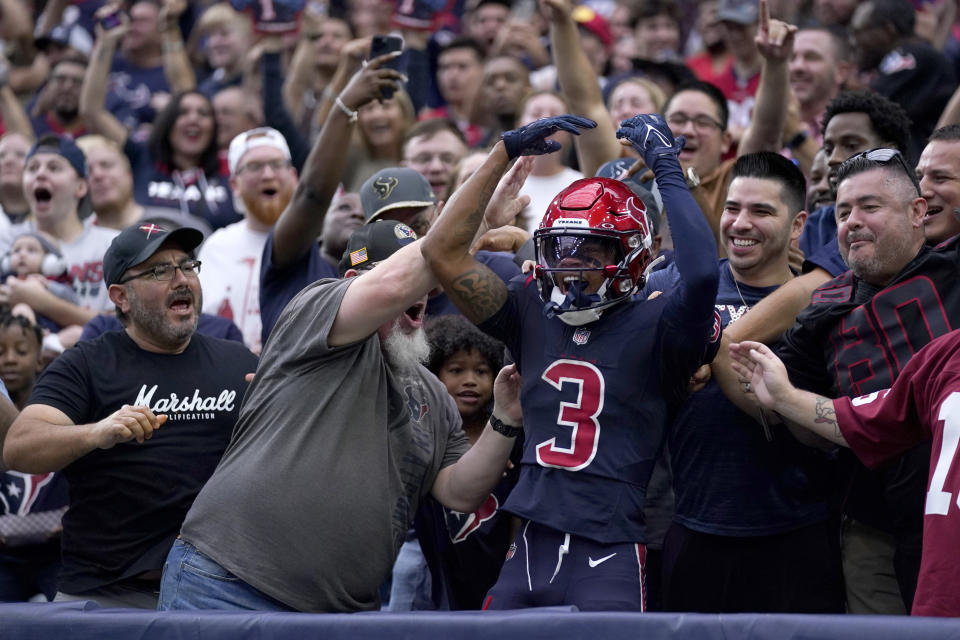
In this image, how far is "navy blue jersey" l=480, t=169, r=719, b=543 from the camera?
170 inches

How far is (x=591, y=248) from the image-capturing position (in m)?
4.52

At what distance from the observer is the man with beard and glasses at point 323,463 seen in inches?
176

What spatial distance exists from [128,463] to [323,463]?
1111 mm

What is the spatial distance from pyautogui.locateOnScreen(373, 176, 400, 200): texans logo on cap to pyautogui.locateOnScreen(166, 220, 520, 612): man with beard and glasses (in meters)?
1.41

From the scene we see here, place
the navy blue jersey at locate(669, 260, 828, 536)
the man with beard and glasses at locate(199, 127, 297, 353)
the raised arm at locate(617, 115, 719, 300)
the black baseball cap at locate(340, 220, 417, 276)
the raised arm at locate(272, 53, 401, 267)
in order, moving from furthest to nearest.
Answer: the man with beard and glasses at locate(199, 127, 297, 353) < the raised arm at locate(272, 53, 401, 267) < the navy blue jersey at locate(669, 260, 828, 536) < the black baseball cap at locate(340, 220, 417, 276) < the raised arm at locate(617, 115, 719, 300)

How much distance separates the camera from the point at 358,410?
4645 mm

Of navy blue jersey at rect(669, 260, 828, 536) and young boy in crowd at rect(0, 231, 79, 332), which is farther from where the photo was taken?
young boy in crowd at rect(0, 231, 79, 332)

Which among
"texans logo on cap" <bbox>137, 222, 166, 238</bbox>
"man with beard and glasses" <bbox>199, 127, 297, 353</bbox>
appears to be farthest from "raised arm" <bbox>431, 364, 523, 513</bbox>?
"man with beard and glasses" <bbox>199, 127, 297, 353</bbox>

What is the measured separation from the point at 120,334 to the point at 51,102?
6.28m

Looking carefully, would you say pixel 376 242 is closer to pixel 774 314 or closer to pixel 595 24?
pixel 774 314

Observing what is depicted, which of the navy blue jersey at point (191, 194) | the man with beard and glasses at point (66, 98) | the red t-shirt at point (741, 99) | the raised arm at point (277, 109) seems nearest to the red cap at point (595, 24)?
the red t-shirt at point (741, 99)

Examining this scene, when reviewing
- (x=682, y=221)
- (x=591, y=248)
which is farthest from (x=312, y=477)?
(x=682, y=221)

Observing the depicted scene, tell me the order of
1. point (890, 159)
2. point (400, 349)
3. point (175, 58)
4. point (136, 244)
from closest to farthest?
point (400, 349)
point (890, 159)
point (136, 244)
point (175, 58)

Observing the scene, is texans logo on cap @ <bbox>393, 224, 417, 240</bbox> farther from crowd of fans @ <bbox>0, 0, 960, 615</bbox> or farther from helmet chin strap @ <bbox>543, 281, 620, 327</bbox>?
helmet chin strap @ <bbox>543, 281, 620, 327</bbox>
